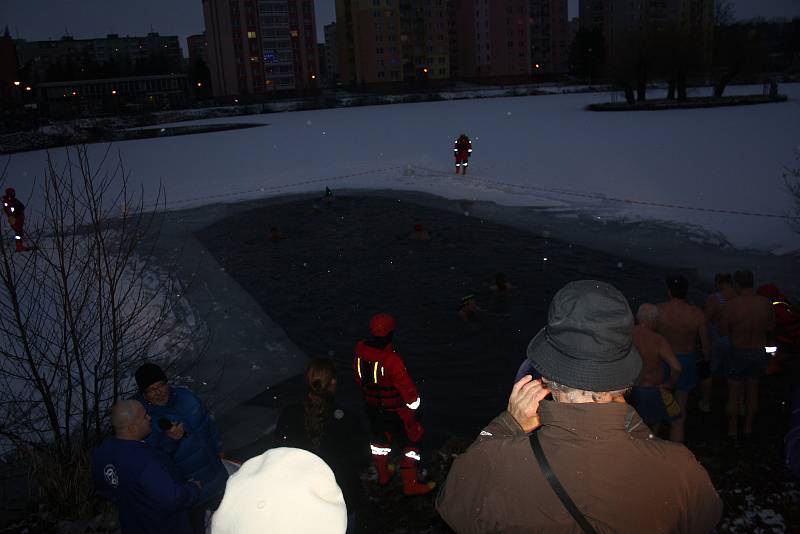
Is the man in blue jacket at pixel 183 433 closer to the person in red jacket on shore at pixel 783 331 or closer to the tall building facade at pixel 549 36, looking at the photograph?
the person in red jacket on shore at pixel 783 331

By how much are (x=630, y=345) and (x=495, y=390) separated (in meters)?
5.42

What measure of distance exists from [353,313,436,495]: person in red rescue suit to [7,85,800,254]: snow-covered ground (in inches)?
383

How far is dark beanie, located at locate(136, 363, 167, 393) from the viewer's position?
387 cm

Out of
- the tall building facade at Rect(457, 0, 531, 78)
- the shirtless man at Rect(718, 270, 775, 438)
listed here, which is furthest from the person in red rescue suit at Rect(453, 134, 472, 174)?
the tall building facade at Rect(457, 0, 531, 78)

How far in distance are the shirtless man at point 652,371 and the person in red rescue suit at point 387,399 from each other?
72.1 inches

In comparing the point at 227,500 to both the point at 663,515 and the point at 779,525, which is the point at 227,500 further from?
the point at 779,525

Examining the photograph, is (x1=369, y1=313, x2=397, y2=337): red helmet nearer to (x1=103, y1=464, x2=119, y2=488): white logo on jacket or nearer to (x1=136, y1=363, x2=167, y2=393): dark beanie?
(x1=136, y1=363, x2=167, y2=393): dark beanie

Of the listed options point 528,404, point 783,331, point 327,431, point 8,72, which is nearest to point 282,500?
point 528,404

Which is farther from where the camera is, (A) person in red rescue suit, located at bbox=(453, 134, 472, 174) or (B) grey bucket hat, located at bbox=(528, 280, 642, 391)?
(A) person in red rescue suit, located at bbox=(453, 134, 472, 174)

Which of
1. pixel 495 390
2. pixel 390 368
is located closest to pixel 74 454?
pixel 390 368

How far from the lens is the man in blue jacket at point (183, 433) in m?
3.87

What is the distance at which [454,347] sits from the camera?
883cm

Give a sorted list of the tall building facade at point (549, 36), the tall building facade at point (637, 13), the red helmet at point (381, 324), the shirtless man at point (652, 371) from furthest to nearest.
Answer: the tall building facade at point (637, 13) < the tall building facade at point (549, 36) < the shirtless man at point (652, 371) < the red helmet at point (381, 324)

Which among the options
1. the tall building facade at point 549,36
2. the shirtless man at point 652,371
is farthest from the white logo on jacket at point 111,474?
the tall building facade at point 549,36
